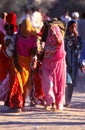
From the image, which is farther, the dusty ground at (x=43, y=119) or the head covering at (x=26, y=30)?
the head covering at (x=26, y=30)

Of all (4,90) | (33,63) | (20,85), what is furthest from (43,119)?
(4,90)

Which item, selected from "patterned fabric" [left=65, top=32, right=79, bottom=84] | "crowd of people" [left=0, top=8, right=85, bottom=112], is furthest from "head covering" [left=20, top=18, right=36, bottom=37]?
"patterned fabric" [left=65, top=32, right=79, bottom=84]

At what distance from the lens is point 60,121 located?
37.3 ft

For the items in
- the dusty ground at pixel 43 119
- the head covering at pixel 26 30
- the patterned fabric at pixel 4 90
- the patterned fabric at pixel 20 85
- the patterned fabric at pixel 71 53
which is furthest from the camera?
the patterned fabric at pixel 71 53

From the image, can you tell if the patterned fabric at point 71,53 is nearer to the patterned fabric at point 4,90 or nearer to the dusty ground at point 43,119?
the dusty ground at point 43,119

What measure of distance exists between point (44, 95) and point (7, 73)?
84 centimetres

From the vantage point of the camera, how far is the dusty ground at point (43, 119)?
10.8 meters

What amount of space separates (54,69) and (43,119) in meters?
1.31

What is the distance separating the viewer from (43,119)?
37.9 feet

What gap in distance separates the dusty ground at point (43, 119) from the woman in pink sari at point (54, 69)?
0.26 meters

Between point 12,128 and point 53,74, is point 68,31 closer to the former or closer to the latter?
point 53,74

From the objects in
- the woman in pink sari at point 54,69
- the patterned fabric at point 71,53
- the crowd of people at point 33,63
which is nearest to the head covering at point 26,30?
the crowd of people at point 33,63

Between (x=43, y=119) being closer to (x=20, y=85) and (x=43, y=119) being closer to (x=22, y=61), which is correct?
(x=20, y=85)

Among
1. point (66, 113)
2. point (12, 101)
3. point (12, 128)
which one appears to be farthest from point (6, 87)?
point (12, 128)
